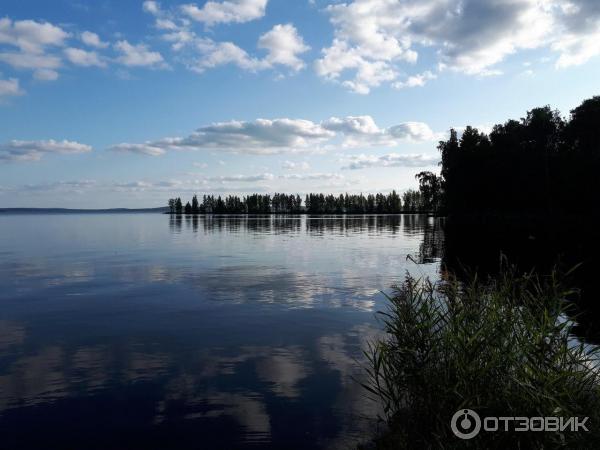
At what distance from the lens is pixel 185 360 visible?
50.8 ft

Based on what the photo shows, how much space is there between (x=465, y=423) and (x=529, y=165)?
109376mm

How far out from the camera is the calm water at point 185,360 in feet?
35.2

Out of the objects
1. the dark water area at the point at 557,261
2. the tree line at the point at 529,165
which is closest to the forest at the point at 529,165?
the tree line at the point at 529,165

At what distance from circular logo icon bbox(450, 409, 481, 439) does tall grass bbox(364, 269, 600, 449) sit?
6.0 inches

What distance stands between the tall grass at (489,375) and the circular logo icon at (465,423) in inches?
6.0

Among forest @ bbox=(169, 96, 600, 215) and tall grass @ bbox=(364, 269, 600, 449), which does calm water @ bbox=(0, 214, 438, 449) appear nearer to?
tall grass @ bbox=(364, 269, 600, 449)

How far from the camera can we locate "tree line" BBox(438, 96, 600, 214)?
3479 inches

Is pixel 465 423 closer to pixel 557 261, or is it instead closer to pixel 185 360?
pixel 185 360

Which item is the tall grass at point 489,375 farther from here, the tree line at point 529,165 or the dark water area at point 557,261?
the tree line at point 529,165

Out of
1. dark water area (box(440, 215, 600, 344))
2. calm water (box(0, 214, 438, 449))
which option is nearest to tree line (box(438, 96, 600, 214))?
dark water area (box(440, 215, 600, 344))

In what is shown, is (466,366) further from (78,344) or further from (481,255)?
(481,255)

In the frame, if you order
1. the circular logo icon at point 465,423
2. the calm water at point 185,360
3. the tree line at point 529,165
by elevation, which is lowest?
the calm water at point 185,360

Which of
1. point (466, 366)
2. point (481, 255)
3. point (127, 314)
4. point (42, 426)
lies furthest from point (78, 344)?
point (481, 255)

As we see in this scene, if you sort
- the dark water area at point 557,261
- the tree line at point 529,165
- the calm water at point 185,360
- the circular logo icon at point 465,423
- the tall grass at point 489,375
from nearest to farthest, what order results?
1. the tall grass at point 489,375
2. the circular logo icon at point 465,423
3. the calm water at point 185,360
4. the dark water area at point 557,261
5. the tree line at point 529,165
